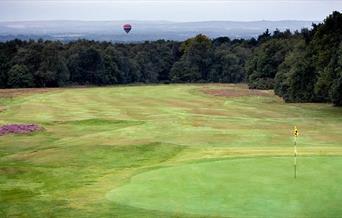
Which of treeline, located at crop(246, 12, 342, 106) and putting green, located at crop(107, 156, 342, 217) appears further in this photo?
treeline, located at crop(246, 12, 342, 106)

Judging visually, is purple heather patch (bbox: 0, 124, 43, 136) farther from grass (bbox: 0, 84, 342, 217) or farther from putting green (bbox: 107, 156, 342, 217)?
putting green (bbox: 107, 156, 342, 217)

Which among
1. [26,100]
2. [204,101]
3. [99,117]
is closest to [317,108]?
[204,101]

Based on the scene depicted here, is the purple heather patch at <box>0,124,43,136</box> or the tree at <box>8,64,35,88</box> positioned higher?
the purple heather patch at <box>0,124,43,136</box>

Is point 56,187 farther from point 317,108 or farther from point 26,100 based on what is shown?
point 26,100

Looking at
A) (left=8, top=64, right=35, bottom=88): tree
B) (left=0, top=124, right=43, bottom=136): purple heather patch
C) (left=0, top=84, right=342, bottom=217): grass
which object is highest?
(left=0, top=84, right=342, bottom=217): grass

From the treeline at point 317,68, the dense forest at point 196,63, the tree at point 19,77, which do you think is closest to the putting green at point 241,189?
the treeline at point 317,68

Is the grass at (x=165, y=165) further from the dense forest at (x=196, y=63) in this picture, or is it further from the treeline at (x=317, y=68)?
the dense forest at (x=196, y=63)

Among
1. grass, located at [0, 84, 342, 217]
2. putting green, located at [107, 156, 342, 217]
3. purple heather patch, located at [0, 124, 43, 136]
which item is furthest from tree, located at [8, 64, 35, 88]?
putting green, located at [107, 156, 342, 217]
